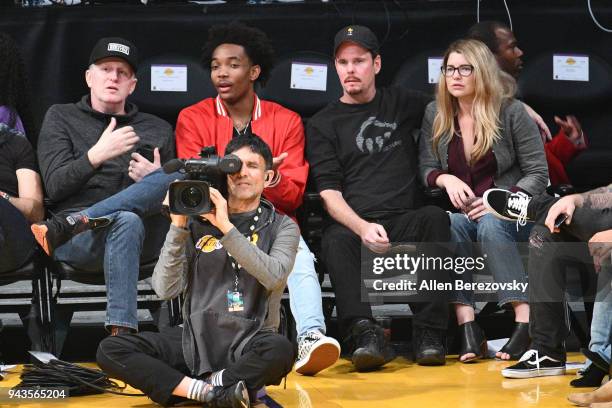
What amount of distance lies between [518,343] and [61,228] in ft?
6.25

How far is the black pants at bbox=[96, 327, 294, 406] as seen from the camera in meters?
3.80

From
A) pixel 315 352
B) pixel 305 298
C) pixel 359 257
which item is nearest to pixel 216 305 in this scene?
pixel 315 352

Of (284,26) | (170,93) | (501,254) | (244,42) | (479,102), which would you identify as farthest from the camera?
(284,26)

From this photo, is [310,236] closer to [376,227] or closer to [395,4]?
[376,227]

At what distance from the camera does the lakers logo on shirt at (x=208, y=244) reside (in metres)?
4.00

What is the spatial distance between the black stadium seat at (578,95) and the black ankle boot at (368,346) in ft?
6.11

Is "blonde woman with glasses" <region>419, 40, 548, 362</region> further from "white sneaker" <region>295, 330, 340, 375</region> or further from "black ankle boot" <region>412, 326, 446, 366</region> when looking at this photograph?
"white sneaker" <region>295, 330, 340, 375</region>

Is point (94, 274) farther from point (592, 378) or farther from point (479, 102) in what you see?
point (592, 378)

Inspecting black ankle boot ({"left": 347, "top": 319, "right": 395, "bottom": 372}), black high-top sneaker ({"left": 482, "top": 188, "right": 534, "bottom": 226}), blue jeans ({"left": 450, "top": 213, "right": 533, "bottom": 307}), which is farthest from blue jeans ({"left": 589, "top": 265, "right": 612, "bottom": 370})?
black ankle boot ({"left": 347, "top": 319, "right": 395, "bottom": 372})

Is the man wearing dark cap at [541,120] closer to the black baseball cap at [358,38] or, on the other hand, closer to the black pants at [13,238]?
the black baseball cap at [358,38]

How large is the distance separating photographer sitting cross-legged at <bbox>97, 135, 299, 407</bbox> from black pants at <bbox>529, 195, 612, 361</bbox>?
1022mm

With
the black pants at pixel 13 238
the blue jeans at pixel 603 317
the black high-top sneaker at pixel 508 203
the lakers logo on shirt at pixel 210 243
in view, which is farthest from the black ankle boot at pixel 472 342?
the black pants at pixel 13 238

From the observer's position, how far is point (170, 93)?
232 inches

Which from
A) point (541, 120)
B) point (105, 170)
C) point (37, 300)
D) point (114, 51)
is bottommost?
point (37, 300)
